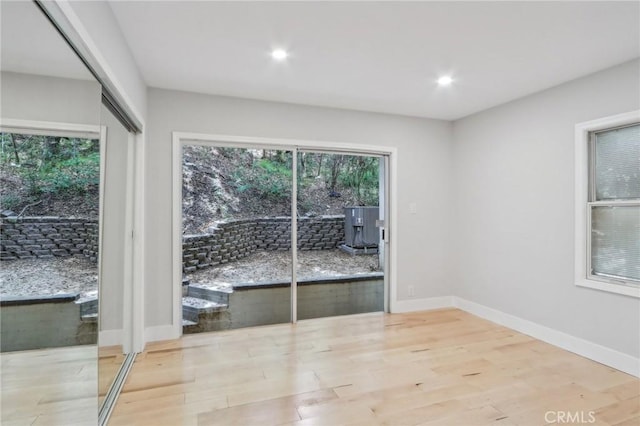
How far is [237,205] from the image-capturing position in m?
3.57

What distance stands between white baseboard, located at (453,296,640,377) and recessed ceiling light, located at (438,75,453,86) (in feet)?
8.24

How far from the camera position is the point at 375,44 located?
2.38 metres

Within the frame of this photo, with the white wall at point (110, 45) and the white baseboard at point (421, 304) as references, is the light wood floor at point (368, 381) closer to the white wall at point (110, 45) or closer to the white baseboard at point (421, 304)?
the white baseboard at point (421, 304)

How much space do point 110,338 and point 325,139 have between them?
2734 mm

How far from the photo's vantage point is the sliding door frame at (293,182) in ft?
10.8

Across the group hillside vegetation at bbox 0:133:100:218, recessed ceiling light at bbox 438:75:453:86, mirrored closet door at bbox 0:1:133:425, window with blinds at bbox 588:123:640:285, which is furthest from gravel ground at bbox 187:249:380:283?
window with blinds at bbox 588:123:640:285

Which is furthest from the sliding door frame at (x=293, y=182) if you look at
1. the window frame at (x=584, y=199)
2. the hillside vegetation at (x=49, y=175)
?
the window frame at (x=584, y=199)

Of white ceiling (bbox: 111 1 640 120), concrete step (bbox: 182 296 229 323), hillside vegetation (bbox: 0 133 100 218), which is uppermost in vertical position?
white ceiling (bbox: 111 1 640 120)

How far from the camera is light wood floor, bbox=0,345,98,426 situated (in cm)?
115

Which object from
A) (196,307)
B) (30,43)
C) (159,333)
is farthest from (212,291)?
(30,43)

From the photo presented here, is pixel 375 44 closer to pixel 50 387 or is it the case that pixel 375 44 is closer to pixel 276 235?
pixel 276 235

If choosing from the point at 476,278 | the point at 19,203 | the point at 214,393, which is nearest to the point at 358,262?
the point at 476,278

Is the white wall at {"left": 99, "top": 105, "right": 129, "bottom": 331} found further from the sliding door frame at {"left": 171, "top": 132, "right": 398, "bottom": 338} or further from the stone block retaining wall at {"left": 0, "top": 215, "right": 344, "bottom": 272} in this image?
the stone block retaining wall at {"left": 0, "top": 215, "right": 344, "bottom": 272}

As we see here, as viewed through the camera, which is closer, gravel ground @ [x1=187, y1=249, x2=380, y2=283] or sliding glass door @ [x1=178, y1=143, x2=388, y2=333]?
sliding glass door @ [x1=178, y1=143, x2=388, y2=333]
